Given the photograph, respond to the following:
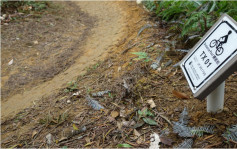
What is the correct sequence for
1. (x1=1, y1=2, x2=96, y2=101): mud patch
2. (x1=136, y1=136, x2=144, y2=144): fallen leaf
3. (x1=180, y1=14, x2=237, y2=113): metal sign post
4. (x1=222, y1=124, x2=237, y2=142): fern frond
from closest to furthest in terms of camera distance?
(x1=180, y1=14, x2=237, y2=113): metal sign post
(x1=222, y1=124, x2=237, y2=142): fern frond
(x1=136, y1=136, x2=144, y2=144): fallen leaf
(x1=1, y1=2, x2=96, y2=101): mud patch

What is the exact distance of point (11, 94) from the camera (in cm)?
357

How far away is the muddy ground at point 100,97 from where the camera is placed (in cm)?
173

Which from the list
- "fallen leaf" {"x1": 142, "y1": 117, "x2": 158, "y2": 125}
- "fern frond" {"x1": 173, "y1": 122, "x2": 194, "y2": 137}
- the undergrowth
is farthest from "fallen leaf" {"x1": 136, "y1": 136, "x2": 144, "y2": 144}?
the undergrowth

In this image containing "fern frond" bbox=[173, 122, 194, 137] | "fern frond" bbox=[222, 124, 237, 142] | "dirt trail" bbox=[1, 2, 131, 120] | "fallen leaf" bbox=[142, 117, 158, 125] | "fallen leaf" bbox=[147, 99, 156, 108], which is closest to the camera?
"fern frond" bbox=[222, 124, 237, 142]

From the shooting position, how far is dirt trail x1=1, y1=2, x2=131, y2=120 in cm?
306

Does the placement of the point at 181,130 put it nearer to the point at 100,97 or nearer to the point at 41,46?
the point at 100,97

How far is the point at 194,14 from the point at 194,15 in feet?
0.84

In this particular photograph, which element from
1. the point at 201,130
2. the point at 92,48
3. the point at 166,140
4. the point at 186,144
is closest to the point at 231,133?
the point at 201,130

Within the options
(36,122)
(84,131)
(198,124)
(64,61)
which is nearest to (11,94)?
(64,61)

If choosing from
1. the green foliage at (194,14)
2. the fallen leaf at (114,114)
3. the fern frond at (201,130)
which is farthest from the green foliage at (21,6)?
the fern frond at (201,130)

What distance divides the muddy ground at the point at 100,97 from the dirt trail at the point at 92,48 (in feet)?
0.09

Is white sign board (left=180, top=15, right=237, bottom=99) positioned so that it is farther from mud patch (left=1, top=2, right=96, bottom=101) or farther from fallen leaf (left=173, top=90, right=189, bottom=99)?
mud patch (left=1, top=2, right=96, bottom=101)

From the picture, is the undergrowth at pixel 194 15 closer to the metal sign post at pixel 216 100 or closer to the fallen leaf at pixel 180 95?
the fallen leaf at pixel 180 95

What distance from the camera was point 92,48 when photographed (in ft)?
14.7
